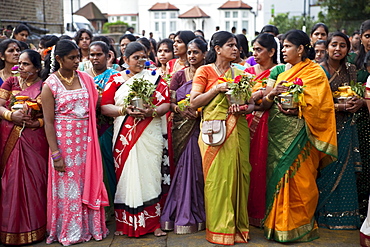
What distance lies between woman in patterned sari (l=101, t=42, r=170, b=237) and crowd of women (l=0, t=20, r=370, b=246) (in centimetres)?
1

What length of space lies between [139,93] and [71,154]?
955 mm

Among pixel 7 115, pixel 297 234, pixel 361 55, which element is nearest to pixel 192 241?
pixel 297 234

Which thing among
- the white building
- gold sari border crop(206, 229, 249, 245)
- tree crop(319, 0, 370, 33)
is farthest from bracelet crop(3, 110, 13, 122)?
the white building

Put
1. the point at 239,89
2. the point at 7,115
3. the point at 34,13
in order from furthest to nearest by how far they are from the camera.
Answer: the point at 34,13 < the point at 7,115 < the point at 239,89

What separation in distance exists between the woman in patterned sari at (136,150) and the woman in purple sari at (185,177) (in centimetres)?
18

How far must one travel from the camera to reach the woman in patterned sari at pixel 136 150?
532 centimetres

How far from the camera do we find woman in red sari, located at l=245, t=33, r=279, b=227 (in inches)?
213

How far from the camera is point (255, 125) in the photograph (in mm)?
5512

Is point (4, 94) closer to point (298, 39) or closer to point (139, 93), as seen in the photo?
point (139, 93)

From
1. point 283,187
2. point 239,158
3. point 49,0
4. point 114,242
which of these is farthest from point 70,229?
point 49,0

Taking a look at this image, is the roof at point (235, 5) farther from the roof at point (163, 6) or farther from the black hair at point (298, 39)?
the black hair at point (298, 39)

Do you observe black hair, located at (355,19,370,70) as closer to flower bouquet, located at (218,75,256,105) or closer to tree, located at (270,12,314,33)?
flower bouquet, located at (218,75,256,105)

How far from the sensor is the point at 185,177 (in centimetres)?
557

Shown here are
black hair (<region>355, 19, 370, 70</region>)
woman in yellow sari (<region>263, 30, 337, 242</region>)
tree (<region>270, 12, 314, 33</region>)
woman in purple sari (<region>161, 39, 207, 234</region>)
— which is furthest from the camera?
tree (<region>270, 12, 314, 33</region>)
